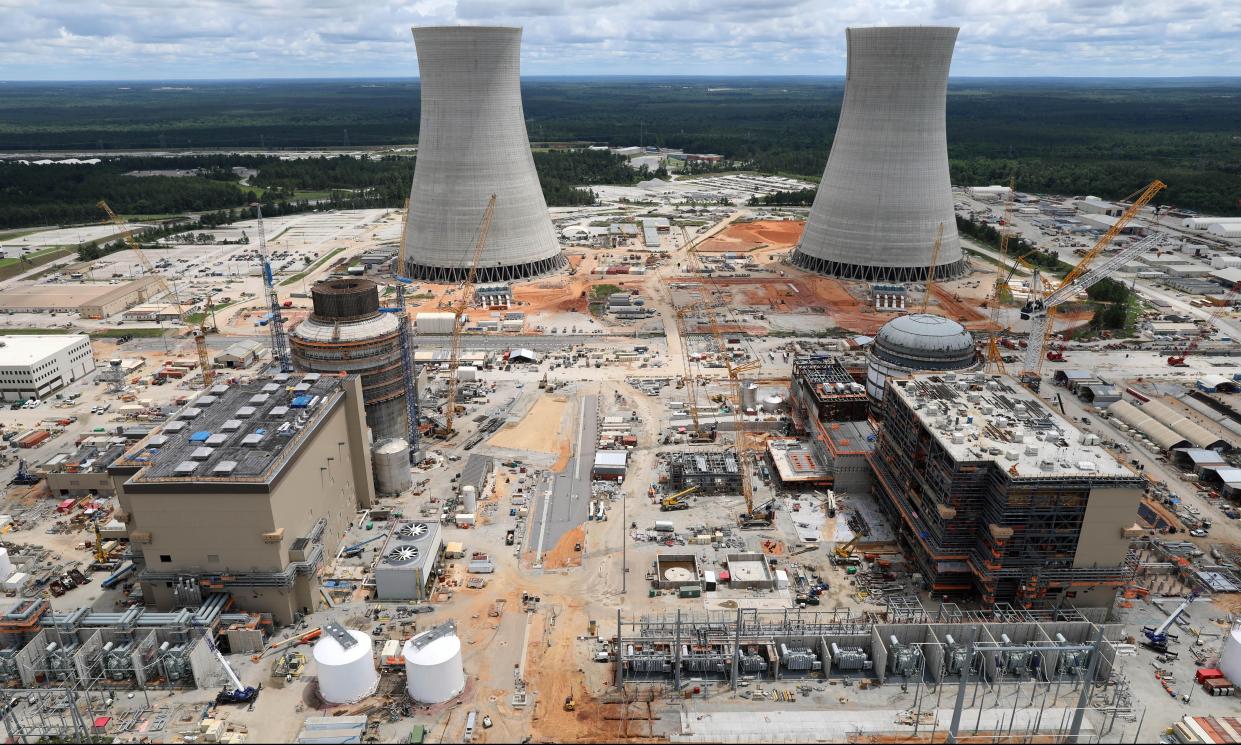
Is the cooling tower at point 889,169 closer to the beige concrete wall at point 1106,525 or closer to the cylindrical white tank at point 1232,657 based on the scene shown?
the beige concrete wall at point 1106,525

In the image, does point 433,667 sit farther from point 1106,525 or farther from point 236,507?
point 1106,525

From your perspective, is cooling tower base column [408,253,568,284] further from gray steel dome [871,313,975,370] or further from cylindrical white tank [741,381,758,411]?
gray steel dome [871,313,975,370]

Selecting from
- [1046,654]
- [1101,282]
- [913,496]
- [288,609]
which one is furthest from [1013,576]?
[1101,282]

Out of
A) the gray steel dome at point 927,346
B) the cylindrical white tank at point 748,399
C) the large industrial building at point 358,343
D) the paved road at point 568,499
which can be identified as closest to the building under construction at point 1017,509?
the gray steel dome at point 927,346

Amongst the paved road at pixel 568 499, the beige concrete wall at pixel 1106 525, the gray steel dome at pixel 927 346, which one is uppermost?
the gray steel dome at pixel 927 346

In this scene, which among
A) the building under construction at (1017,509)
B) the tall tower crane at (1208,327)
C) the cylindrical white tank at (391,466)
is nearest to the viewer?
the building under construction at (1017,509)

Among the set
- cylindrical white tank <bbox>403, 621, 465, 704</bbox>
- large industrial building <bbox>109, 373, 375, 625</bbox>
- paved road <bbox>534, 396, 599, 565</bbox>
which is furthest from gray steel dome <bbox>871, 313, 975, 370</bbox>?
large industrial building <bbox>109, 373, 375, 625</bbox>

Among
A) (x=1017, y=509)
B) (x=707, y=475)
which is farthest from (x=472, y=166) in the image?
(x=1017, y=509)
